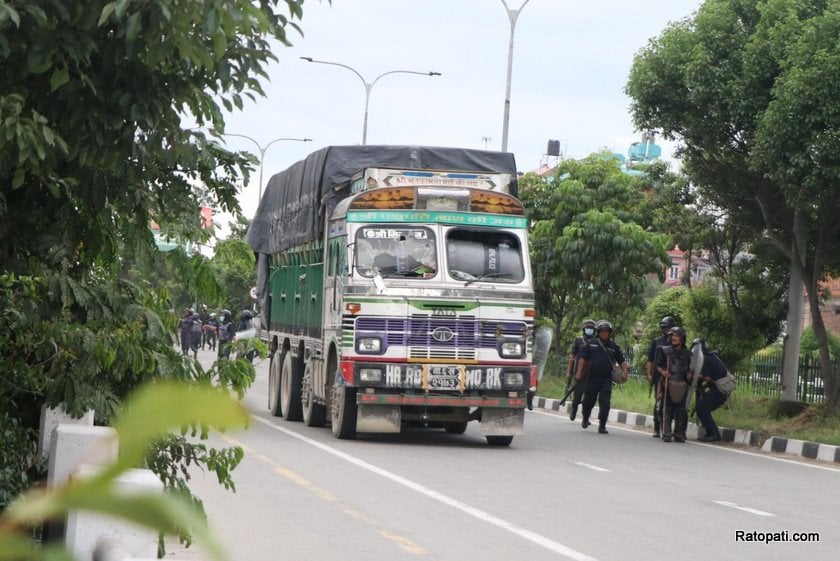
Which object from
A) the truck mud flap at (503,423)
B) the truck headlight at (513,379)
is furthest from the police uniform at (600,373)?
the truck headlight at (513,379)

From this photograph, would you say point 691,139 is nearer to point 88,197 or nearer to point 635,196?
point 635,196

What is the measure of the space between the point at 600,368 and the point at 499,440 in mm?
3773

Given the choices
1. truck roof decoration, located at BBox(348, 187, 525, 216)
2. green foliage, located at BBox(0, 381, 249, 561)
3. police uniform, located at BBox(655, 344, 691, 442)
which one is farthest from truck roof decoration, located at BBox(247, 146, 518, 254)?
green foliage, located at BBox(0, 381, 249, 561)

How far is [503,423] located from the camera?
50.1ft

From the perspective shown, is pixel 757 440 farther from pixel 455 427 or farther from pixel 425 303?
pixel 425 303

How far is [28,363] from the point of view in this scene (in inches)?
238

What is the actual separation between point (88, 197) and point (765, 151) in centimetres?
1264

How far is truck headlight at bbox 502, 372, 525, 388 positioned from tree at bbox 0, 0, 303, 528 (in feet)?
29.0

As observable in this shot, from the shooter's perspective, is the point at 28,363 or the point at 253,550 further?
the point at 253,550

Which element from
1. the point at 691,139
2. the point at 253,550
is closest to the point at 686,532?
Answer: the point at 253,550

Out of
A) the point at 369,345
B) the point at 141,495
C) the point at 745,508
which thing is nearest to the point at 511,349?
the point at 369,345

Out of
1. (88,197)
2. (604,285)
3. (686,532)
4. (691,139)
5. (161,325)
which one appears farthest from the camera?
(604,285)

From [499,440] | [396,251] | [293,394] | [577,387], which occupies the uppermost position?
[396,251]

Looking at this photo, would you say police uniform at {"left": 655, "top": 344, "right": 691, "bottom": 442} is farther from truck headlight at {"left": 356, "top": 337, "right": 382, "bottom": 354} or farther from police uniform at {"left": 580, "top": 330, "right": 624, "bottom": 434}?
truck headlight at {"left": 356, "top": 337, "right": 382, "bottom": 354}
